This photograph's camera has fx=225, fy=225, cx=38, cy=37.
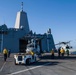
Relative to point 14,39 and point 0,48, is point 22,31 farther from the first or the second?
point 0,48

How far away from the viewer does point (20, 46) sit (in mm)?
77125

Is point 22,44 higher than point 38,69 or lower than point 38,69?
higher

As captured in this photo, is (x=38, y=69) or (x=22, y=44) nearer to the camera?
(x=38, y=69)

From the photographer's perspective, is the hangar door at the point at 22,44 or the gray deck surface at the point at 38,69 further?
the hangar door at the point at 22,44

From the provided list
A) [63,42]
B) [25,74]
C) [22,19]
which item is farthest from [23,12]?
[25,74]

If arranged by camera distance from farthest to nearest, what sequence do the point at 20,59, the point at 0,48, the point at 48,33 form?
the point at 48,33 → the point at 0,48 → the point at 20,59

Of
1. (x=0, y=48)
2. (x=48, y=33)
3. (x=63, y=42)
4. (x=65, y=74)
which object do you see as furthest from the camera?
(x=63, y=42)

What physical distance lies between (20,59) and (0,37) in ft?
163

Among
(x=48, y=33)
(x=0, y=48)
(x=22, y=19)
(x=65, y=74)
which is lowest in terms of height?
(x=65, y=74)

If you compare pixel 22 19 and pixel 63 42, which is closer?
pixel 22 19

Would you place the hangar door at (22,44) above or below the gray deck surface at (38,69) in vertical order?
above

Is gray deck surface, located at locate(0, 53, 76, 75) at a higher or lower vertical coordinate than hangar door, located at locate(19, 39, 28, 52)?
lower

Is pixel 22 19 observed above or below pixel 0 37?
above

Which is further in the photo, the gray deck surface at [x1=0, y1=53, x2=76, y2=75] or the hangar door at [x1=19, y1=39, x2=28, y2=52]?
the hangar door at [x1=19, y1=39, x2=28, y2=52]
